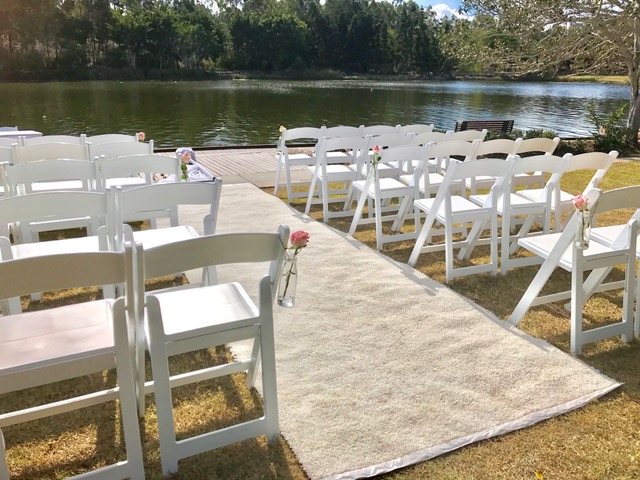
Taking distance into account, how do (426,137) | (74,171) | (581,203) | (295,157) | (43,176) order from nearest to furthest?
(581,203)
(43,176)
(74,171)
(426,137)
(295,157)

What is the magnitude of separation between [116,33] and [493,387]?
62560mm

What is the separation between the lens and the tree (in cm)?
1140

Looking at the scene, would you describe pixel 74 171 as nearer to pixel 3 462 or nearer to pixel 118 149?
pixel 118 149

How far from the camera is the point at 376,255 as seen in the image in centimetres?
486

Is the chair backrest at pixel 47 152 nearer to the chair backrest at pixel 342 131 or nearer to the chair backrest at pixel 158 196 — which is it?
the chair backrest at pixel 158 196

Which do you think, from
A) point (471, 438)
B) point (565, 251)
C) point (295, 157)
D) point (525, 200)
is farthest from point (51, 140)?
point (471, 438)

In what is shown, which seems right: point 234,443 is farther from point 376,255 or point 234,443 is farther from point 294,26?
point 294,26

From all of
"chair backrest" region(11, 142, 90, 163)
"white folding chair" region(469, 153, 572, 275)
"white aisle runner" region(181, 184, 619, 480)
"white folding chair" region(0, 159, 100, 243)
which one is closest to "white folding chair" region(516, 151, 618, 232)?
"white folding chair" region(469, 153, 572, 275)

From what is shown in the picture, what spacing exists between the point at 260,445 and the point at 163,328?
0.76 metres

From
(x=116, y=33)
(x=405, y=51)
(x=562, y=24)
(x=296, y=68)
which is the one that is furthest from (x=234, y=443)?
(x=405, y=51)

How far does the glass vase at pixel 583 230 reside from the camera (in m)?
3.08

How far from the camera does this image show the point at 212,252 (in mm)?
2125

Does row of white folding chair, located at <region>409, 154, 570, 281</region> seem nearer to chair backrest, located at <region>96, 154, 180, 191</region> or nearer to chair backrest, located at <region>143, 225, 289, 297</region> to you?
chair backrest, located at <region>96, 154, 180, 191</region>

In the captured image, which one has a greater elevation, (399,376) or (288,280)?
(288,280)
